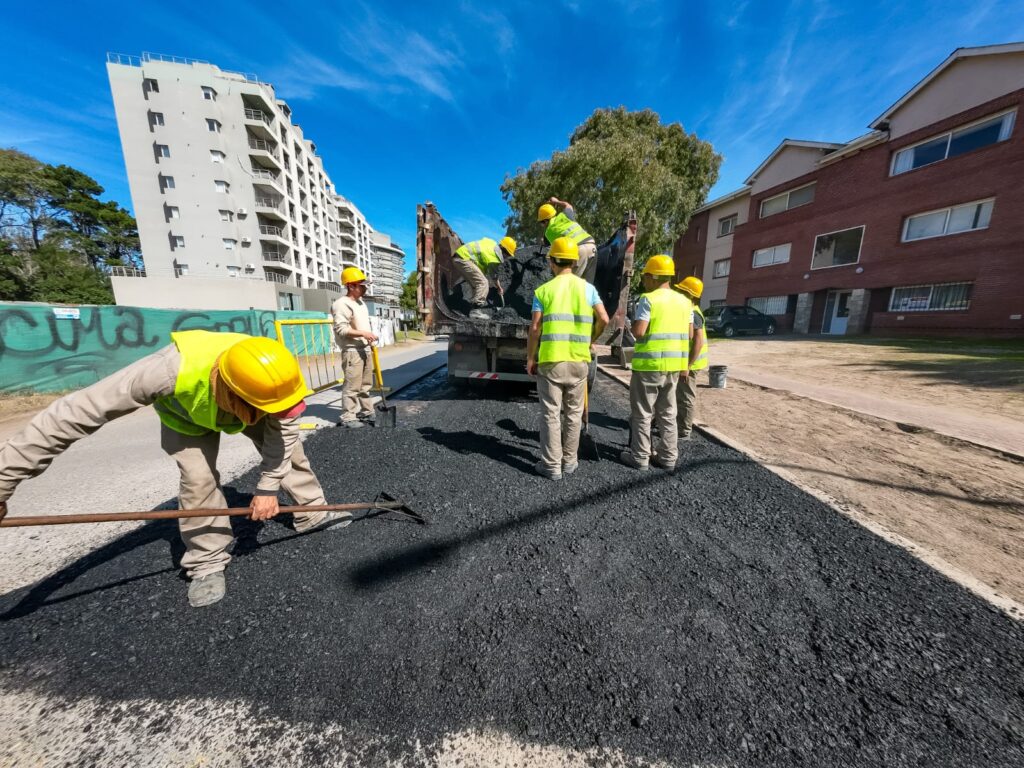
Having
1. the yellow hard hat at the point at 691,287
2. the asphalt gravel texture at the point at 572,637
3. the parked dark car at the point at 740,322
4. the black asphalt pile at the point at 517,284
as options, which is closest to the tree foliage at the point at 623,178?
the parked dark car at the point at 740,322

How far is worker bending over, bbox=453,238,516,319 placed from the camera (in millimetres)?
5371

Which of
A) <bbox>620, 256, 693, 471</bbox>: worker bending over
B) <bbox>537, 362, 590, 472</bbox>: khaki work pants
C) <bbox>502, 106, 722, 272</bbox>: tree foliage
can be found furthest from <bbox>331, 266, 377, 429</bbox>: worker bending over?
<bbox>502, 106, 722, 272</bbox>: tree foliage

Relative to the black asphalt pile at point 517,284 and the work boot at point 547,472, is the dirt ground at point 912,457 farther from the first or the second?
the black asphalt pile at point 517,284

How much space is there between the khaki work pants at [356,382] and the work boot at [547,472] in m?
2.65

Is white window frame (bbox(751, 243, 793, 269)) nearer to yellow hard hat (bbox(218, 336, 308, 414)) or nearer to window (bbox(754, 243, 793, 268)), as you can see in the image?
window (bbox(754, 243, 793, 268))

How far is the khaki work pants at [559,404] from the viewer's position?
305cm

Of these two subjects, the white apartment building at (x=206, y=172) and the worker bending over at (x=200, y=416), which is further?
the white apartment building at (x=206, y=172)

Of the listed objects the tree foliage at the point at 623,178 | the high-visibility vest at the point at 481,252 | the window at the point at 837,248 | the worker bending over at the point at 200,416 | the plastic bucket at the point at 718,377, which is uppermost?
the tree foliage at the point at 623,178

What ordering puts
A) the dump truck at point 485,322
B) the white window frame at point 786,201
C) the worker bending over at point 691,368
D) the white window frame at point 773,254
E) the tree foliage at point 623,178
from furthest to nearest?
1. the white window frame at point 773,254
2. the white window frame at point 786,201
3. the tree foliage at point 623,178
4. the dump truck at point 485,322
5. the worker bending over at point 691,368

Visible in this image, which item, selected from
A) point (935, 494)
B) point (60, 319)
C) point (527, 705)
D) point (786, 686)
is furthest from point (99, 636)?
point (60, 319)

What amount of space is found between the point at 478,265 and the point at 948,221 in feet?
60.8

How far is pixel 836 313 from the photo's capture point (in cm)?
1678

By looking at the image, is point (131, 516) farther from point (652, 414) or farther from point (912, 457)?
point (912, 457)

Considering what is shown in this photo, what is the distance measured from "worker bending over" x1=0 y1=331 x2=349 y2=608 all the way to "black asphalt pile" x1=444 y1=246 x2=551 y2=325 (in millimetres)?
4400
